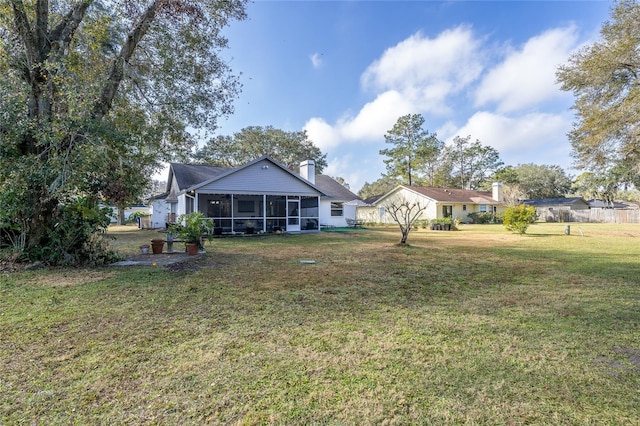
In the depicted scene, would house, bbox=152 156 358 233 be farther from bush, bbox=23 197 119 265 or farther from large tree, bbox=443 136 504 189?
large tree, bbox=443 136 504 189

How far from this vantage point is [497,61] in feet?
48.6

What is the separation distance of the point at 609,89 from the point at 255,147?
30148mm

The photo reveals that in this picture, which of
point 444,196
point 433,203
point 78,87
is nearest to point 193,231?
point 78,87

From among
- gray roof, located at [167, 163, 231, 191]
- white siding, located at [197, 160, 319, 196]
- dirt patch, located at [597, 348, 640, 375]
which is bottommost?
dirt patch, located at [597, 348, 640, 375]

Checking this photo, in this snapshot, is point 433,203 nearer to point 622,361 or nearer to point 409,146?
point 409,146

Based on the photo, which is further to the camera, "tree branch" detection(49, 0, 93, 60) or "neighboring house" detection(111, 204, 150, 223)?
"neighboring house" detection(111, 204, 150, 223)

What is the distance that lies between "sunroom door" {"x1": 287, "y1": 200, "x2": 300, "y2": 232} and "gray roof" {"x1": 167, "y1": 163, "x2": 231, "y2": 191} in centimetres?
594

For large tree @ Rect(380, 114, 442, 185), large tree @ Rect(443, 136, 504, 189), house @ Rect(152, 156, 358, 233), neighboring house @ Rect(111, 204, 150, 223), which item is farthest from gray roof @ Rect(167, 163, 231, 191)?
large tree @ Rect(443, 136, 504, 189)

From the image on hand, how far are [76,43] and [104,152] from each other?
184 inches

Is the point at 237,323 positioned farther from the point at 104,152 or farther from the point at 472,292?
the point at 104,152

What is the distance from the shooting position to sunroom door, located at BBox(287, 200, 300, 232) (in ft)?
59.3

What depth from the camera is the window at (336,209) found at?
24.5 m

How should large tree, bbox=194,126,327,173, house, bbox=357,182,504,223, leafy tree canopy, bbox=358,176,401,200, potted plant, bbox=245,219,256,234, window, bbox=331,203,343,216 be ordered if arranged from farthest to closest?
leafy tree canopy, bbox=358,176,401,200
large tree, bbox=194,126,327,173
house, bbox=357,182,504,223
window, bbox=331,203,343,216
potted plant, bbox=245,219,256,234

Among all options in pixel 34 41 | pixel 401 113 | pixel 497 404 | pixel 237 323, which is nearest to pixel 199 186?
pixel 34 41
